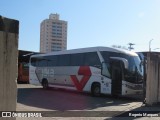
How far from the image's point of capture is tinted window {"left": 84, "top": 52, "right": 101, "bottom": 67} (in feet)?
69.9

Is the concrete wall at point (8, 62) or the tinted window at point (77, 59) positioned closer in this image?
the concrete wall at point (8, 62)

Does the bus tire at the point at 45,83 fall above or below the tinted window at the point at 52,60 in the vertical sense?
below

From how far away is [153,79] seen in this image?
1650 centimetres

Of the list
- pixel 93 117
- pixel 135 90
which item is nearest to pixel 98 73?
pixel 135 90

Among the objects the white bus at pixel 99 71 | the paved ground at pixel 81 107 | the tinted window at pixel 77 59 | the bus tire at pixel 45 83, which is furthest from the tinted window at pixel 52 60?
the paved ground at pixel 81 107

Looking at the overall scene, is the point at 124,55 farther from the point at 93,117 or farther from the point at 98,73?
the point at 93,117

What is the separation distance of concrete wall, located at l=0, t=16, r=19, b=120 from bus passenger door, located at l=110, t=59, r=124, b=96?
46.3ft

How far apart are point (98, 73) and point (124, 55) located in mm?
2119

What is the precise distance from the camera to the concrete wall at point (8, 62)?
20.5ft

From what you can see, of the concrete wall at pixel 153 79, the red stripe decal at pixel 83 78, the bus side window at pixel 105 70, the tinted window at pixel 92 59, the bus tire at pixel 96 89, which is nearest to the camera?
the concrete wall at pixel 153 79

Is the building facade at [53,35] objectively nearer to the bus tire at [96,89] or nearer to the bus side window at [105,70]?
the bus tire at [96,89]

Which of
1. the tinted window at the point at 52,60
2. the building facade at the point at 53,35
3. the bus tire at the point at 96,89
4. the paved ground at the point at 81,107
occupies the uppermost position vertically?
the building facade at the point at 53,35

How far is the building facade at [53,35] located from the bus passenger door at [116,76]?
225 ft

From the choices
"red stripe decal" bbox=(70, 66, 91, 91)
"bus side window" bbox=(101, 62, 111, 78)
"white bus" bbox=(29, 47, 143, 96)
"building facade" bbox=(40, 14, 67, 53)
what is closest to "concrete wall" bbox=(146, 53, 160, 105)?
"white bus" bbox=(29, 47, 143, 96)
